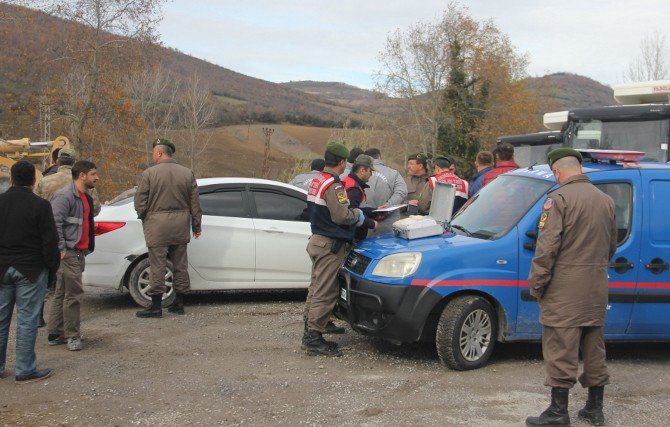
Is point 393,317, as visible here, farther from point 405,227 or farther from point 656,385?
point 656,385

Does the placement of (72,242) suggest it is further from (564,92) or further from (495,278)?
(564,92)

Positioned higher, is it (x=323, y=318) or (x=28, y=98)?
(x=28, y=98)

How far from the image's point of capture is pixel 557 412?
15.3ft

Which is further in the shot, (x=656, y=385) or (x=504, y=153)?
(x=504, y=153)

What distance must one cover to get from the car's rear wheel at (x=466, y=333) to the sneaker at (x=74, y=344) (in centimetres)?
341

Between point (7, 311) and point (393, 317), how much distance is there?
10.7 feet

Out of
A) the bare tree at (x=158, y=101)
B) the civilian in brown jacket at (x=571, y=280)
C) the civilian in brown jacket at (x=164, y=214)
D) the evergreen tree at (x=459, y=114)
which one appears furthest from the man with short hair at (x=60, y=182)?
the evergreen tree at (x=459, y=114)

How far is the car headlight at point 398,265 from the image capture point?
5833 mm

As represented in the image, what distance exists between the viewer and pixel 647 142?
1249 cm

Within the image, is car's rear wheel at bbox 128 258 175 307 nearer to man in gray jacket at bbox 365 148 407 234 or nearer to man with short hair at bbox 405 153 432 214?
man in gray jacket at bbox 365 148 407 234

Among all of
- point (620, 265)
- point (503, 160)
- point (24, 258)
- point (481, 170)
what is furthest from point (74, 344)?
point (481, 170)

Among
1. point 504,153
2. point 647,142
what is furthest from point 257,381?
point 647,142

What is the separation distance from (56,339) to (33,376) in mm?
1161

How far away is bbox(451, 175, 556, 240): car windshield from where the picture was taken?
618 centimetres
